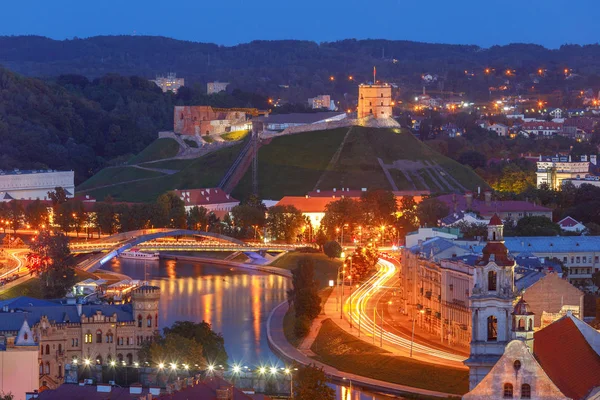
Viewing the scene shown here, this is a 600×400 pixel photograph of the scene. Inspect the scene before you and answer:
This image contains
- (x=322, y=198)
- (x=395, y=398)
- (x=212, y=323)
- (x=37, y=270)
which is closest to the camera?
(x=395, y=398)

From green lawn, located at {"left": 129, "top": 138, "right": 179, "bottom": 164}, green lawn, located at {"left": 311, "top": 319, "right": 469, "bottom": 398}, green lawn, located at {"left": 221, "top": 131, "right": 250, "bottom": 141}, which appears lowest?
green lawn, located at {"left": 311, "top": 319, "right": 469, "bottom": 398}

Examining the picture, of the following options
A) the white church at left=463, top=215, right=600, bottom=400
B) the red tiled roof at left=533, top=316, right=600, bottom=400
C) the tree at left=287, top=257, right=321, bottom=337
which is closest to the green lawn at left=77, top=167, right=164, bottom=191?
the tree at left=287, top=257, right=321, bottom=337

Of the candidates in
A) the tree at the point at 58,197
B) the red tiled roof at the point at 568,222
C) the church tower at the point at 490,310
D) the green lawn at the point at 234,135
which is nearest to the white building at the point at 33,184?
the tree at the point at 58,197

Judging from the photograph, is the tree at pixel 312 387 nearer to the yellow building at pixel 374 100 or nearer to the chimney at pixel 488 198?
the chimney at pixel 488 198

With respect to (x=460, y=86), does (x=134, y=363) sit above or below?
below

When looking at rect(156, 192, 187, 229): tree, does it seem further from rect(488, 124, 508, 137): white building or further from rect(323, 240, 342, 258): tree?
rect(488, 124, 508, 137): white building

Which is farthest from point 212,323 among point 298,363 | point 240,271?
point 240,271

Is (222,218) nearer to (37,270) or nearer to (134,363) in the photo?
(37,270)
